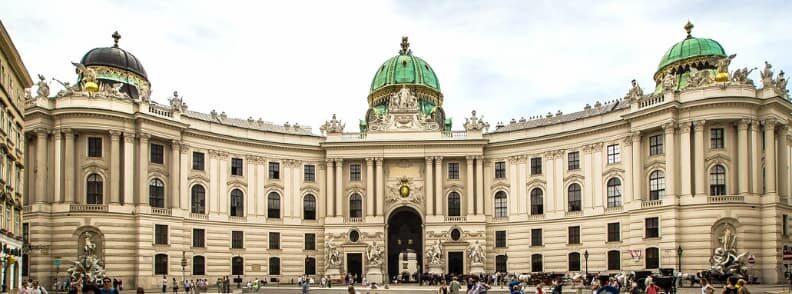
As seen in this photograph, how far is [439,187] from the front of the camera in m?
80.6

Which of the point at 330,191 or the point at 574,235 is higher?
the point at 330,191

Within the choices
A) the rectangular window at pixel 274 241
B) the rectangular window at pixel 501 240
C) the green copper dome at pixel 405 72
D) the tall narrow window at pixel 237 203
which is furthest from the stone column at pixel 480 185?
the tall narrow window at pixel 237 203

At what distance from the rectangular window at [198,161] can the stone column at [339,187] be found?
13319 millimetres

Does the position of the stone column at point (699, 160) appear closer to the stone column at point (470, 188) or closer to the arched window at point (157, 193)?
the stone column at point (470, 188)

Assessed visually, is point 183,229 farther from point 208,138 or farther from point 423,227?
point 423,227

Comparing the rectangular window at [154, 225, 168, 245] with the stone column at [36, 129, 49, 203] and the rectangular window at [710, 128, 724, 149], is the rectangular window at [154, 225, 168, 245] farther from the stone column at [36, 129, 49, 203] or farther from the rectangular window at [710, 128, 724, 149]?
the rectangular window at [710, 128, 724, 149]

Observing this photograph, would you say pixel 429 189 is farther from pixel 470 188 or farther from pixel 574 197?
pixel 574 197

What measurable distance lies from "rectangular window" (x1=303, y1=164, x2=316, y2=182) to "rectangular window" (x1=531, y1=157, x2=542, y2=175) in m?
21.7

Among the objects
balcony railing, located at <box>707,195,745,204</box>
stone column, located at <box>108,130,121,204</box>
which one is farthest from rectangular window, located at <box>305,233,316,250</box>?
balcony railing, located at <box>707,195,745,204</box>

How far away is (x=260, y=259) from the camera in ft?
259

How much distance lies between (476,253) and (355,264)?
11805 mm

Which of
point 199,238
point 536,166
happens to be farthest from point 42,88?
point 536,166

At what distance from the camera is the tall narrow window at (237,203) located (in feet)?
256

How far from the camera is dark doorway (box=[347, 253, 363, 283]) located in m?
80.1
